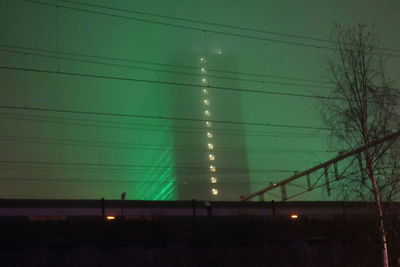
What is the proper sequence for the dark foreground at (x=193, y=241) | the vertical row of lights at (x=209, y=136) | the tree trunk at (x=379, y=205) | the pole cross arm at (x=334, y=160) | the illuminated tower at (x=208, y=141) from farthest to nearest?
the vertical row of lights at (x=209, y=136) < the illuminated tower at (x=208, y=141) < the dark foreground at (x=193, y=241) < the pole cross arm at (x=334, y=160) < the tree trunk at (x=379, y=205)

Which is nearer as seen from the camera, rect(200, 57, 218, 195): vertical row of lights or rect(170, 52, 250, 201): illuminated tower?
rect(170, 52, 250, 201): illuminated tower

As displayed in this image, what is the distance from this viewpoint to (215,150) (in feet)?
291

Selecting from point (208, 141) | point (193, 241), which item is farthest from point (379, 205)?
point (208, 141)

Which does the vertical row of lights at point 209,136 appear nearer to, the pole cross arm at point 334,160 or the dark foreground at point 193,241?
the pole cross arm at point 334,160

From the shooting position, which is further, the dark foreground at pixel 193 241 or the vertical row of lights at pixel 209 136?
the vertical row of lights at pixel 209 136

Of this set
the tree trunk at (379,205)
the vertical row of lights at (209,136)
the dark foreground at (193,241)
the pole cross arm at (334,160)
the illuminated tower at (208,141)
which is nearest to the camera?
the tree trunk at (379,205)

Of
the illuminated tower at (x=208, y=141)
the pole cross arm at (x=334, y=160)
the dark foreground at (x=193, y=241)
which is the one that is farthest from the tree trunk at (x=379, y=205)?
the illuminated tower at (x=208, y=141)

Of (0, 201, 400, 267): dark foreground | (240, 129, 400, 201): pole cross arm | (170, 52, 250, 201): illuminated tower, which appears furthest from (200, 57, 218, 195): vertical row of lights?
(0, 201, 400, 267): dark foreground

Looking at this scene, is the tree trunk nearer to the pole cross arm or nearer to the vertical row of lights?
the pole cross arm

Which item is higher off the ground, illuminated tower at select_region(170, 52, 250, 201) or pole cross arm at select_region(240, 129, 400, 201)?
illuminated tower at select_region(170, 52, 250, 201)

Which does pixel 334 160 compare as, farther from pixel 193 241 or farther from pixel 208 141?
pixel 208 141

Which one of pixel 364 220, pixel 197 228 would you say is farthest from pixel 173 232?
pixel 364 220

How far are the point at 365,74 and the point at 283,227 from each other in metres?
7.43

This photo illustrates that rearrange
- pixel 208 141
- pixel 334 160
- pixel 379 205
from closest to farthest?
1. pixel 379 205
2. pixel 334 160
3. pixel 208 141
